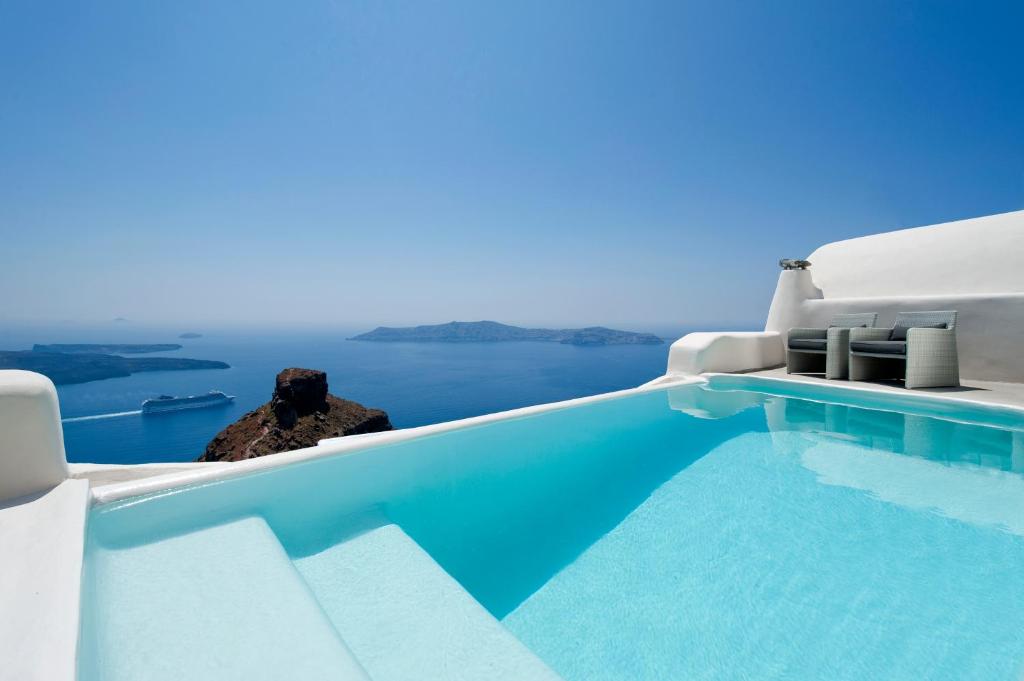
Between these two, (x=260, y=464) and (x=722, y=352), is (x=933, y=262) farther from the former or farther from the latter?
(x=260, y=464)

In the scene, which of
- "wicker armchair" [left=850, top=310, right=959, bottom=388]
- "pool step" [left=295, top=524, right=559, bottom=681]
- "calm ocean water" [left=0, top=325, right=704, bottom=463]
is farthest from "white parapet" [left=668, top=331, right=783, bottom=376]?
"calm ocean water" [left=0, top=325, right=704, bottom=463]

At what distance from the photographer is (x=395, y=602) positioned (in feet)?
4.47

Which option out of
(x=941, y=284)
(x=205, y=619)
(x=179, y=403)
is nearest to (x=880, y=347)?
(x=941, y=284)

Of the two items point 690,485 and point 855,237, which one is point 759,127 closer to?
point 855,237

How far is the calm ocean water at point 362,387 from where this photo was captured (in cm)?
3122

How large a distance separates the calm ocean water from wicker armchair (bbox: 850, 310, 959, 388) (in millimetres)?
17314

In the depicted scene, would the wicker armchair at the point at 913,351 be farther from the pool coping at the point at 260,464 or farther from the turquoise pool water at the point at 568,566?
the pool coping at the point at 260,464

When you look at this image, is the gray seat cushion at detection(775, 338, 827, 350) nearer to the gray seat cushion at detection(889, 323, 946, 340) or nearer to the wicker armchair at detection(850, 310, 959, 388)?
the wicker armchair at detection(850, 310, 959, 388)

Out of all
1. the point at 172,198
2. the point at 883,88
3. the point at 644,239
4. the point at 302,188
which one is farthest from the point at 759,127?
the point at 172,198

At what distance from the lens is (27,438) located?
162 centimetres

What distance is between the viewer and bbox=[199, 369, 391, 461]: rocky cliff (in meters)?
26.0

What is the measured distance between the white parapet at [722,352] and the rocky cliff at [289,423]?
74.0 feet

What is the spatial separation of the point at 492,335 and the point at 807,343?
245ft

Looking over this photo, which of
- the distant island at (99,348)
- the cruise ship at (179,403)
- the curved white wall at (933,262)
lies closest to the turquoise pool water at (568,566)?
the curved white wall at (933,262)
